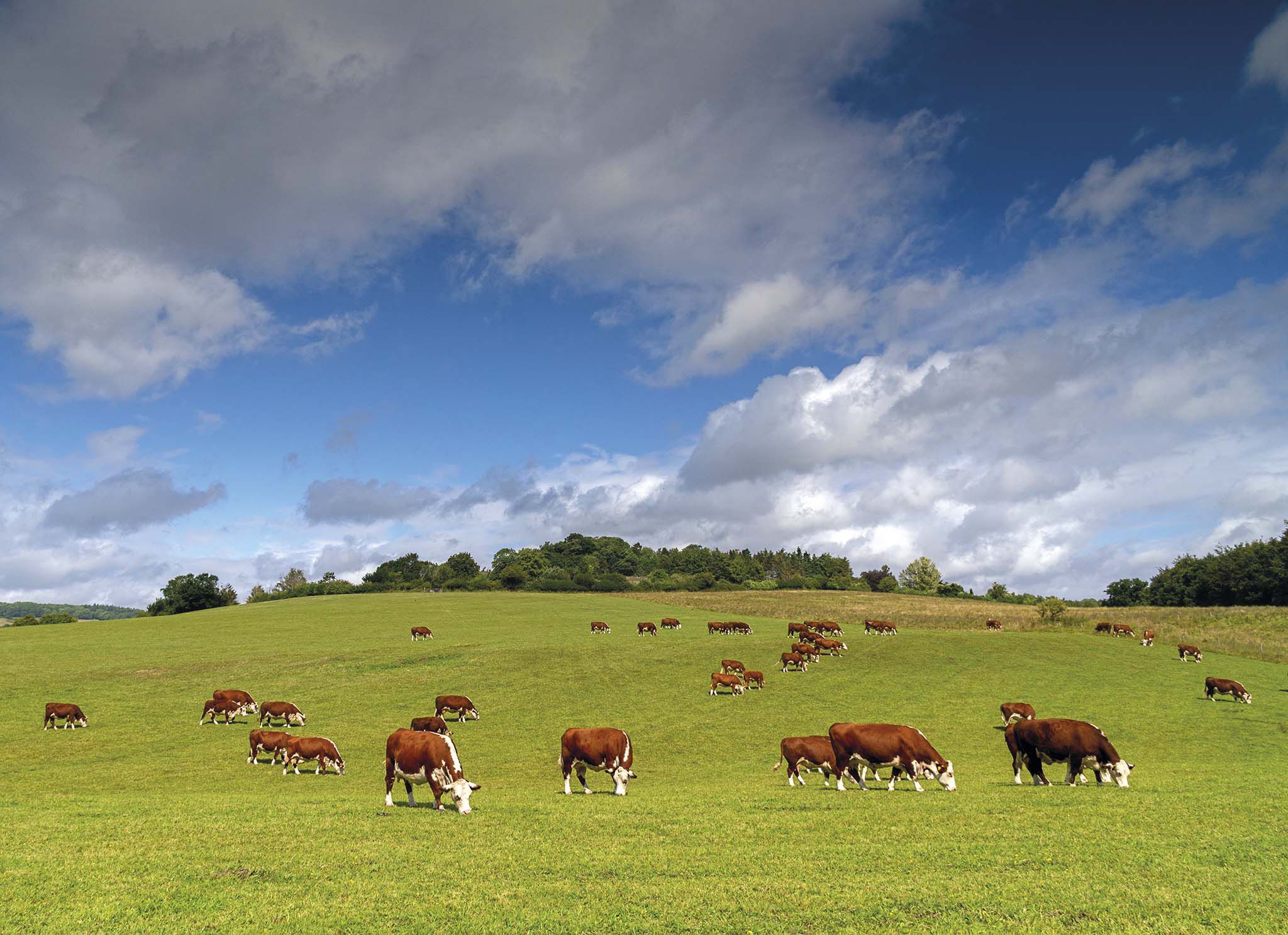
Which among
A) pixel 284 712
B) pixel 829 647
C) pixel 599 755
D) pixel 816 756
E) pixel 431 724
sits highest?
pixel 599 755

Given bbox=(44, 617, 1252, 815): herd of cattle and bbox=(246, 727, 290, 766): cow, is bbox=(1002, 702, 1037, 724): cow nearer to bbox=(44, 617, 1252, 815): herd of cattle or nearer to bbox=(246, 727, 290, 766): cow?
bbox=(44, 617, 1252, 815): herd of cattle

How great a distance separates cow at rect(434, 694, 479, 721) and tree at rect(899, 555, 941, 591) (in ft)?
557

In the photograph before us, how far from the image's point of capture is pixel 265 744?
2728cm

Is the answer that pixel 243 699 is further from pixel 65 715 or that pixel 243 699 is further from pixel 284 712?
pixel 65 715

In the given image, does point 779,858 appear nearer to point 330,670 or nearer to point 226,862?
point 226,862

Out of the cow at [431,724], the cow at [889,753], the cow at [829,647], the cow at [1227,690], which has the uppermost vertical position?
the cow at [889,753]

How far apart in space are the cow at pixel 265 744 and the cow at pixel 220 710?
23.8ft

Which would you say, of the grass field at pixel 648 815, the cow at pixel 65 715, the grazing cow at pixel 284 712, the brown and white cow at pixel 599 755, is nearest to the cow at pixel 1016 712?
the grass field at pixel 648 815

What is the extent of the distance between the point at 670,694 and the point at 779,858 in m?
27.5

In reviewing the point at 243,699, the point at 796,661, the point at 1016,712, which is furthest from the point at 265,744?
the point at 1016,712

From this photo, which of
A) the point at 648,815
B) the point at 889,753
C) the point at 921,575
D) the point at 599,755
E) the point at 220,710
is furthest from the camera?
the point at 921,575

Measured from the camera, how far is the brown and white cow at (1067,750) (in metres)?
19.0

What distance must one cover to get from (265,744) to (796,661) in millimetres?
30303

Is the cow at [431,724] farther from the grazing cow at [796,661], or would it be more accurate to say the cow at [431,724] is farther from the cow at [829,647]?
the cow at [829,647]
